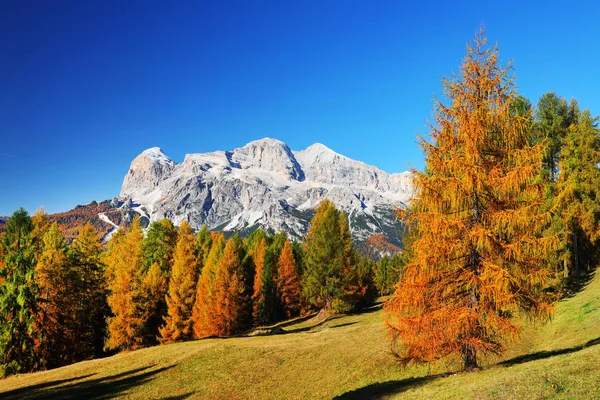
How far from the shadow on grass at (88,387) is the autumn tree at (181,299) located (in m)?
15.7

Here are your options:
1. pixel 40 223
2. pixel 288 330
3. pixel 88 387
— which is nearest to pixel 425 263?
pixel 88 387

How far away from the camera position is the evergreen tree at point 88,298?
4266 centimetres

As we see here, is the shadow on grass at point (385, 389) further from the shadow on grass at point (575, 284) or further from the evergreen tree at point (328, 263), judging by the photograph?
the evergreen tree at point (328, 263)

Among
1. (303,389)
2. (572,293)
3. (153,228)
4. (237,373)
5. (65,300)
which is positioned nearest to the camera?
(303,389)

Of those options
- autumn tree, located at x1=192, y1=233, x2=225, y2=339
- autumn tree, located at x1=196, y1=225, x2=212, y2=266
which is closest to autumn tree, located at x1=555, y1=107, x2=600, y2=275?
autumn tree, located at x1=192, y1=233, x2=225, y2=339

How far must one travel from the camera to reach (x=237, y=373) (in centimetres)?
2512

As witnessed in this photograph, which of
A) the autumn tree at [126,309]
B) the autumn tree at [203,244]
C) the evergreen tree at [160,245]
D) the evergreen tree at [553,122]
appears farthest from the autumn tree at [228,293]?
the evergreen tree at [553,122]

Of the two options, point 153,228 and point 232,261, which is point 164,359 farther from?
point 153,228

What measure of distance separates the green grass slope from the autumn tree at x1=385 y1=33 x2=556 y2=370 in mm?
1939

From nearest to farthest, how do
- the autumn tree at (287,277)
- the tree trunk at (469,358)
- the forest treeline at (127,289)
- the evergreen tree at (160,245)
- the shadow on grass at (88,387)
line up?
the tree trunk at (469,358) < the shadow on grass at (88,387) < the forest treeline at (127,289) < the evergreen tree at (160,245) < the autumn tree at (287,277)

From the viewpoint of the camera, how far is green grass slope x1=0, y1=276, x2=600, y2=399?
1163cm

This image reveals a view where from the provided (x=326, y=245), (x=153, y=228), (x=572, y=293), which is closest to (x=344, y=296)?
(x=326, y=245)

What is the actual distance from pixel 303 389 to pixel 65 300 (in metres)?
33.2

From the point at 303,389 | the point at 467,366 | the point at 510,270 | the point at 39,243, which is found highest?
the point at 39,243
